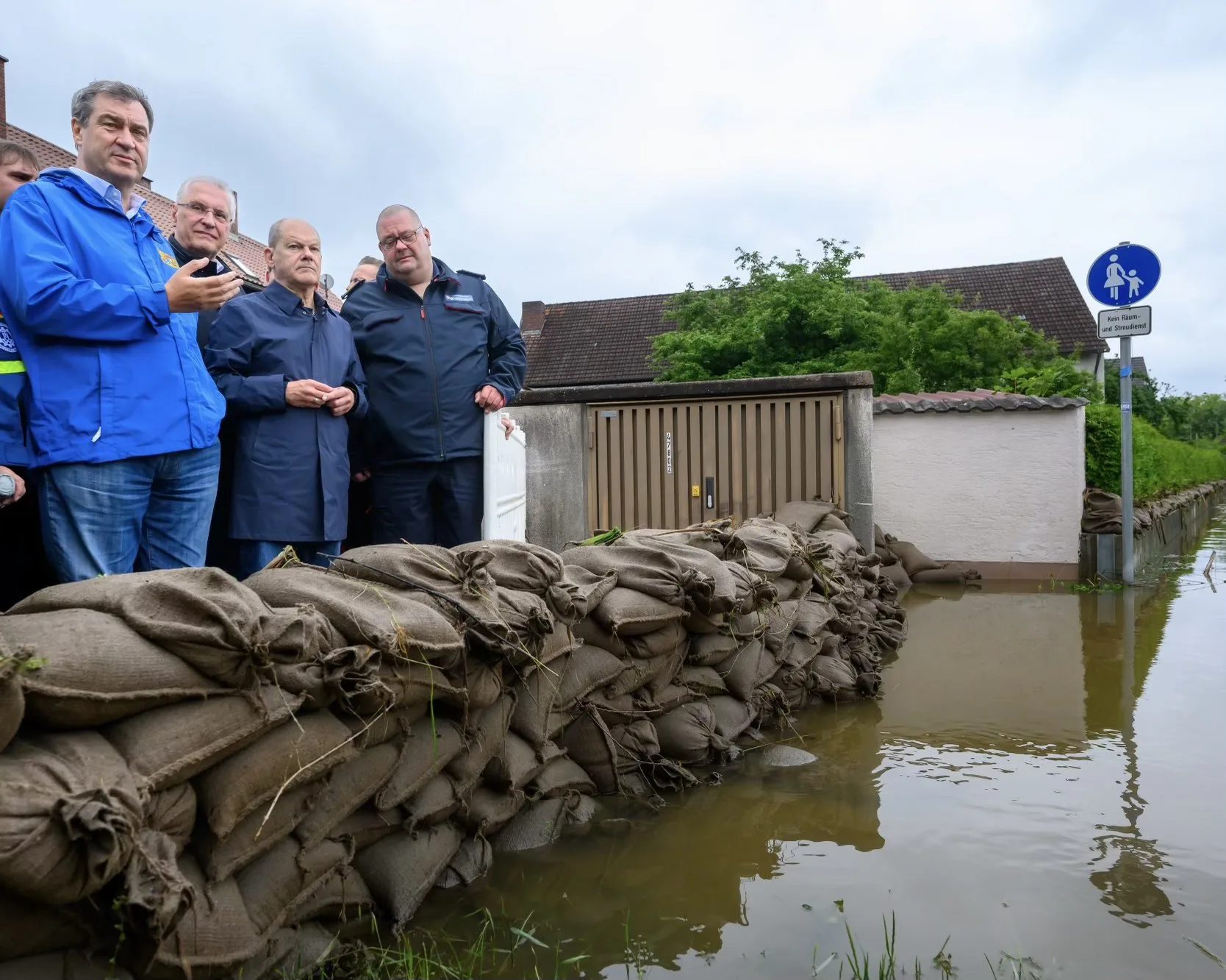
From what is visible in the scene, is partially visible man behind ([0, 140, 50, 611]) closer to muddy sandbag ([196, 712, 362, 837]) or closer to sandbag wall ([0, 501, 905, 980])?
sandbag wall ([0, 501, 905, 980])

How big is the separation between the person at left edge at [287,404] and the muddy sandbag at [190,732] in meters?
1.54

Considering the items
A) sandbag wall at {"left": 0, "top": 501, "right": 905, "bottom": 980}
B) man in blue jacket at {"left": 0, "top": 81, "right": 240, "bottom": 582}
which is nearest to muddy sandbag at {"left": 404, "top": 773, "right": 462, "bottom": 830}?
sandbag wall at {"left": 0, "top": 501, "right": 905, "bottom": 980}

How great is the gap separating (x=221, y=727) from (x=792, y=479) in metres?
5.58

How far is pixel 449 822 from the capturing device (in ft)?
7.48

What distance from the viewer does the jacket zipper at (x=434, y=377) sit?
371cm

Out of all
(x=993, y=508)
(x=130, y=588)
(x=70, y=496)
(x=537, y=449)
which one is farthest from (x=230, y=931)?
(x=993, y=508)

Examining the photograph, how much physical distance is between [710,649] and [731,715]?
9.7 inches

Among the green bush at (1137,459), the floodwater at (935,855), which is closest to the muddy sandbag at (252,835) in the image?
the floodwater at (935,855)

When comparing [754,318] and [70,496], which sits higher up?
[754,318]

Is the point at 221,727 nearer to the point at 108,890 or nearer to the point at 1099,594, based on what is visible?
the point at 108,890

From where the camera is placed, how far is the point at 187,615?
1682 millimetres

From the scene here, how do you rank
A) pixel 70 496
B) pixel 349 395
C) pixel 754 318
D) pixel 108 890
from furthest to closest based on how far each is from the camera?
pixel 754 318, pixel 349 395, pixel 70 496, pixel 108 890

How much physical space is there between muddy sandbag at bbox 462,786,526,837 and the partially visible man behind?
1315 millimetres

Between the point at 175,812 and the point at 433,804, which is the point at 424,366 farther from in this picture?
the point at 175,812
